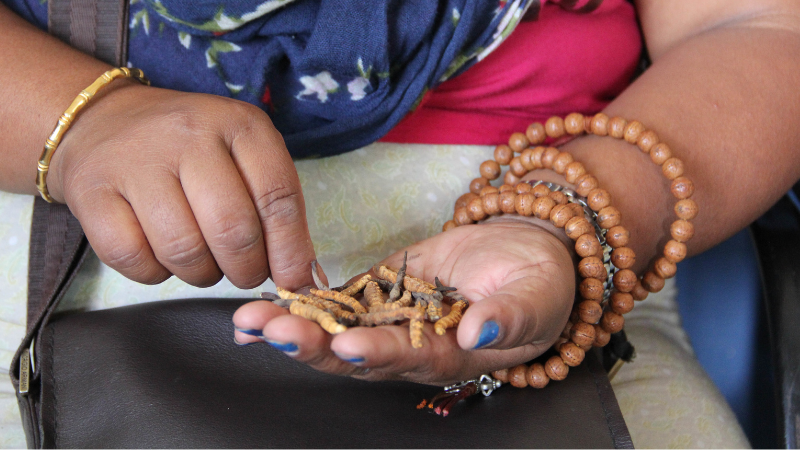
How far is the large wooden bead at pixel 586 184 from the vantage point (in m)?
0.77

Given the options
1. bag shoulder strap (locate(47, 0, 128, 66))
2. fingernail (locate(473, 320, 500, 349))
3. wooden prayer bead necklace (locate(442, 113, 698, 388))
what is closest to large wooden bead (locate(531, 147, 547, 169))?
wooden prayer bead necklace (locate(442, 113, 698, 388))

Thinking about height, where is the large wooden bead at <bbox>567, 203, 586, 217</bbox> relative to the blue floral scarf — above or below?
below

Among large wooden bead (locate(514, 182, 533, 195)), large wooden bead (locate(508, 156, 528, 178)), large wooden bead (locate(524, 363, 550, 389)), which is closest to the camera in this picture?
large wooden bead (locate(524, 363, 550, 389))

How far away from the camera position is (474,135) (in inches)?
37.1

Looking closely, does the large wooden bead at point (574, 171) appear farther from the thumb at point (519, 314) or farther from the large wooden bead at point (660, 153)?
the thumb at point (519, 314)

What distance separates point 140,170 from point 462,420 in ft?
1.52

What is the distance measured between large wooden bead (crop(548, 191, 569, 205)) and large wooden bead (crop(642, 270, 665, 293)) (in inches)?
7.7

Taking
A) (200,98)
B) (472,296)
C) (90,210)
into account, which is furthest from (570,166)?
(90,210)

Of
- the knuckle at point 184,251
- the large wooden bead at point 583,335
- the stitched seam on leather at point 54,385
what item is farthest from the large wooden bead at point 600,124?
the stitched seam on leather at point 54,385

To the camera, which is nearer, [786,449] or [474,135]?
[786,449]

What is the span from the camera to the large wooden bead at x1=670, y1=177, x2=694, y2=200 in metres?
0.77

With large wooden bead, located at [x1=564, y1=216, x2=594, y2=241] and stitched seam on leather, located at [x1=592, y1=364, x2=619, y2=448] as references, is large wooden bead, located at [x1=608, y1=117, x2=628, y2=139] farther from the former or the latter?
stitched seam on leather, located at [x1=592, y1=364, x2=619, y2=448]

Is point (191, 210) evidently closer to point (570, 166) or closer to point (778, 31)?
point (570, 166)

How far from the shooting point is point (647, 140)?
814 millimetres
